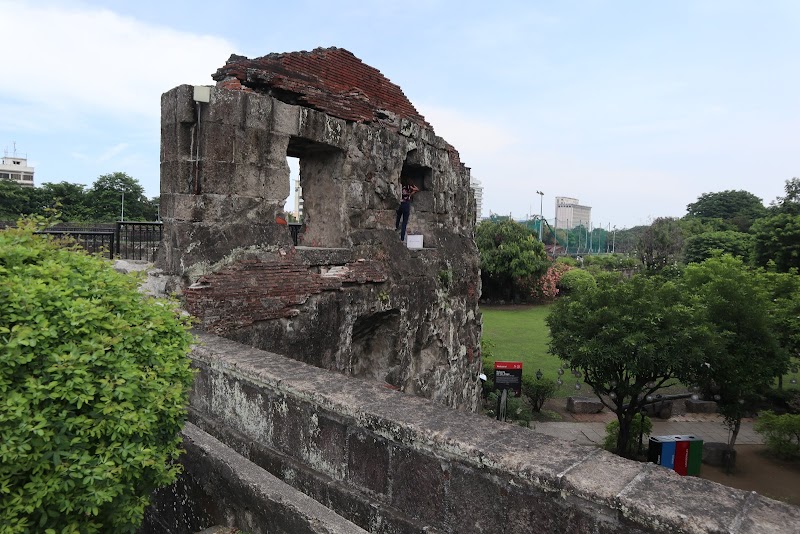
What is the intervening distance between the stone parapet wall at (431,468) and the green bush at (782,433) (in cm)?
1523

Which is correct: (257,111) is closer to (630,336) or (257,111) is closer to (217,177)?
(217,177)

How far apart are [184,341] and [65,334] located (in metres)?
0.55

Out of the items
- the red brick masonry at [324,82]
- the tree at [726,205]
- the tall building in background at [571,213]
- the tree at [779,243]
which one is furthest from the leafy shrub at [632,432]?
the tall building in background at [571,213]

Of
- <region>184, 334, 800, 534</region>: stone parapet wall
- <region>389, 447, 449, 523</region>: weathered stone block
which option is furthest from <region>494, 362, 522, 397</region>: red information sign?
<region>389, 447, 449, 523</region>: weathered stone block

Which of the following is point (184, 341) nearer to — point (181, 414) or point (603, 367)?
point (181, 414)

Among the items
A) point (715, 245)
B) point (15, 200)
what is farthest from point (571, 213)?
point (15, 200)

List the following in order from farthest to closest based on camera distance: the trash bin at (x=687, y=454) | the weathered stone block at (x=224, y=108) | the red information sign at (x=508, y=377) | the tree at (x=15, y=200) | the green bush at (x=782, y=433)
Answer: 1. the tree at (x=15, y=200)
2. the red information sign at (x=508, y=377)
3. the green bush at (x=782, y=433)
4. the trash bin at (x=687, y=454)
5. the weathered stone block at (x=224, y=108)

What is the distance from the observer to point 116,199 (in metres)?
36.6

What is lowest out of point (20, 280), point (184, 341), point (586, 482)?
point (586, 482)

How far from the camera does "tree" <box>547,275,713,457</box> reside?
38.2ft

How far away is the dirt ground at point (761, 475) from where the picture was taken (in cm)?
1230

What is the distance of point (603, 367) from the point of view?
1262 centimetres

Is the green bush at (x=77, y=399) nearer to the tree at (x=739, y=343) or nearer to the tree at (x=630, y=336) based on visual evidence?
the tree at (x=630, y=336)

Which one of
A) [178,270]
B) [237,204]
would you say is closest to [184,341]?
[178,270]
